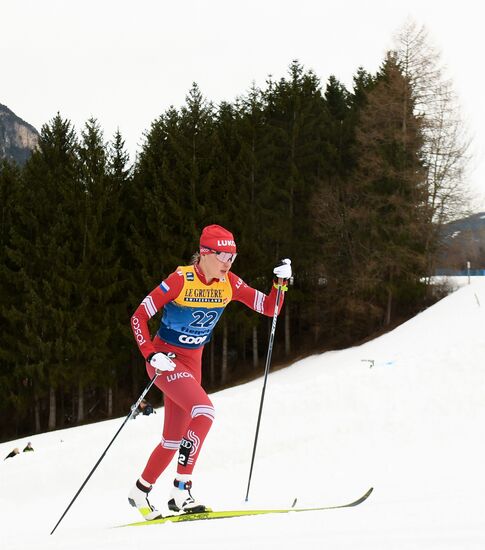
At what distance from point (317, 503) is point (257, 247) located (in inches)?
933

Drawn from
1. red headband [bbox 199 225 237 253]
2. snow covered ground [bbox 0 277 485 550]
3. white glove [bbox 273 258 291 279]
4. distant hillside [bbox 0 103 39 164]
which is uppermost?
distant hillside [bbox 0 103 39 164]

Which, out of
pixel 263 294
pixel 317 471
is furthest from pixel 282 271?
pixel 317 471

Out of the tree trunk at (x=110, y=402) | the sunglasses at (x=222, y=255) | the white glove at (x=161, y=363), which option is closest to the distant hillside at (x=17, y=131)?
the tree trunk at (x=110, y=402)

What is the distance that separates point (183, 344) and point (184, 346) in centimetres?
2

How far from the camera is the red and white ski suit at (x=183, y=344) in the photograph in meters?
5.16

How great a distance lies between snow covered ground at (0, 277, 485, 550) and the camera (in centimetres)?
368

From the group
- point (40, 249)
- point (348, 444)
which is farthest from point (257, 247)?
point (348, 444)

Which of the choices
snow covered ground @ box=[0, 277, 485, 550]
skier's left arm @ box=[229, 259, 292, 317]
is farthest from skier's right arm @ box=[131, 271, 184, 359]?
snow covered ground @ box=[0, 277, 485, 550]

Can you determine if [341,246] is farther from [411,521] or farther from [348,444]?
[411,521]

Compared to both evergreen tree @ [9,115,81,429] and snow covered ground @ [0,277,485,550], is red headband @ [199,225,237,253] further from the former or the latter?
evergreen tree @ [9,115,81,429]

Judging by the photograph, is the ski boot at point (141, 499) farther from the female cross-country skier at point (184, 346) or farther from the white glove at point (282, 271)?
the white glove at point (282, 271)

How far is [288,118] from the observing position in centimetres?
3278

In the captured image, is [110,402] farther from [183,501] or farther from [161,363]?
[161,363]

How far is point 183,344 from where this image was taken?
5.43 m
